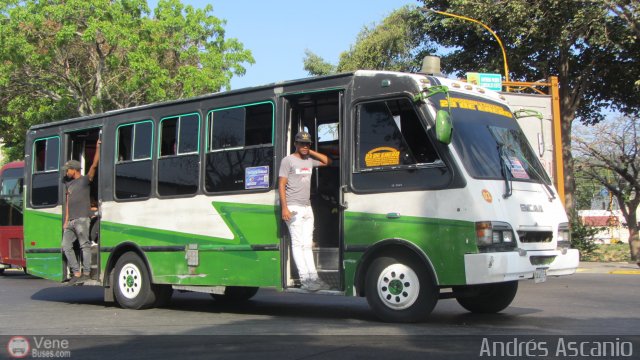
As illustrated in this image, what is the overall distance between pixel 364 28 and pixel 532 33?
15.3 meters

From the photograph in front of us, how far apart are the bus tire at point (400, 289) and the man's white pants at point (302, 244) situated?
850 millimetres

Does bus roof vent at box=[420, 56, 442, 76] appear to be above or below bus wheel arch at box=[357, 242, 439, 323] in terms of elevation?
above

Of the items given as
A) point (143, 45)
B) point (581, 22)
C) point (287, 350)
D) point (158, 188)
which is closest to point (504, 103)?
point (287, 350)

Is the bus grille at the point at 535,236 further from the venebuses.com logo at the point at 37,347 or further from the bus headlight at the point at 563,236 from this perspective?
the venebuses.com logo at the point at 37,347

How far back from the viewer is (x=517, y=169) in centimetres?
755

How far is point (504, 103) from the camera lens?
830cm

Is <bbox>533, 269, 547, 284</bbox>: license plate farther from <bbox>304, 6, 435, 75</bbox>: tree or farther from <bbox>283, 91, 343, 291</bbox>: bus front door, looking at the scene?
<bbox>304, 6, 435, 75</bbox>: tree

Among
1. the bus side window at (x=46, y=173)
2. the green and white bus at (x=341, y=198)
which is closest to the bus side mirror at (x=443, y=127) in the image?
the green and white bus at (x=341, y=198)

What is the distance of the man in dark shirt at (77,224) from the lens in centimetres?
1029

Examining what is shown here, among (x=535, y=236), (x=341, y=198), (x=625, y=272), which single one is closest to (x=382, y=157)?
(x=341, y=198)

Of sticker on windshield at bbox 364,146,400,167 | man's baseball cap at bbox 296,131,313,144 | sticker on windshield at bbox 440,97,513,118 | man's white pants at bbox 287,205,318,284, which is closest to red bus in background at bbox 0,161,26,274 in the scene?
man's white pants at bbox 287,205,318,284

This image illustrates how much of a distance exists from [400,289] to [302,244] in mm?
1392

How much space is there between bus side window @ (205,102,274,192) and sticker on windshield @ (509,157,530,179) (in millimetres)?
2909

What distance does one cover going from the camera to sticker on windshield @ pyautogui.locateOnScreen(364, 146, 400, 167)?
7383mm
